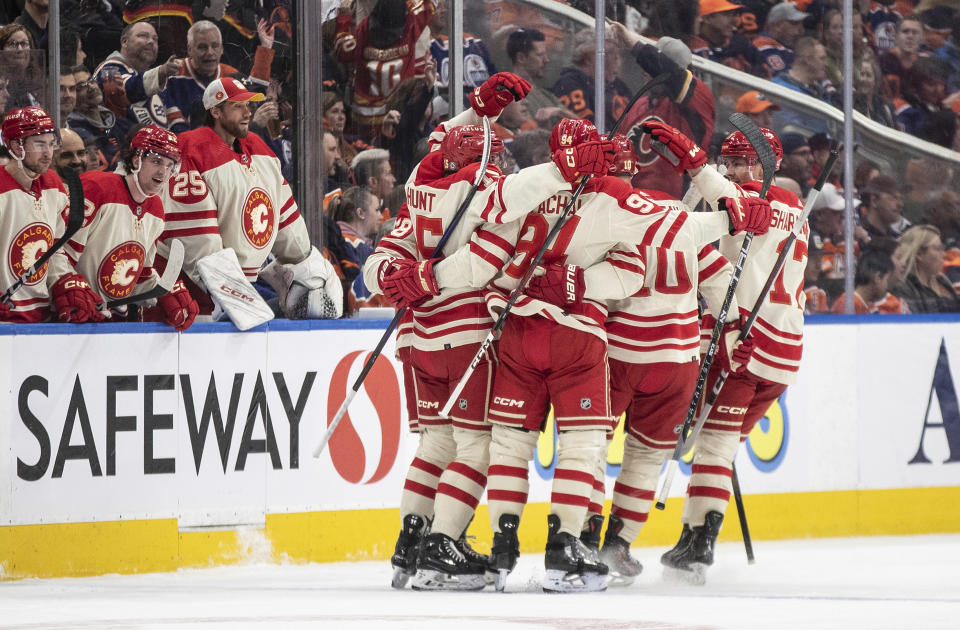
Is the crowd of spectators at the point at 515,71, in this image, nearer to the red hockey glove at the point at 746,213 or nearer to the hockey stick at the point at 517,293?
the hockey stick at the point at 517,293

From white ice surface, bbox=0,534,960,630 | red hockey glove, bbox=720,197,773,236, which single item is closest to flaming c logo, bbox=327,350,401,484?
white ice surface, bbox=0,534,960,630

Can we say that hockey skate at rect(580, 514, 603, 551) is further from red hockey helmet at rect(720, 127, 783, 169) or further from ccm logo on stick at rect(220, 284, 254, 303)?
ccm logo on stick at rect(220, 284, 254, 303)

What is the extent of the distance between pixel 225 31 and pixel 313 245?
0.88 meters

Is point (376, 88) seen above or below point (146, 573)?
above

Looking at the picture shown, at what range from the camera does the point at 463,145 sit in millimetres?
4395

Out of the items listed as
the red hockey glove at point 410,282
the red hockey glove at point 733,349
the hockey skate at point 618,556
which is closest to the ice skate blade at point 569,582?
the hockey skate at point 618,556

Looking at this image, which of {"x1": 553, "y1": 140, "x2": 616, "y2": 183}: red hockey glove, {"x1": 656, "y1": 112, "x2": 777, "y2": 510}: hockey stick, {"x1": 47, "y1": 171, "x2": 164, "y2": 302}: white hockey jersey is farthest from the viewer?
{"x1": 47, "y1": 171, "x2": 164, "y2": 302}: white hockey jersey

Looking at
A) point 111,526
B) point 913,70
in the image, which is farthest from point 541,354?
point 913,70

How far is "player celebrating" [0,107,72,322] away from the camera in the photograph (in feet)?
15.8

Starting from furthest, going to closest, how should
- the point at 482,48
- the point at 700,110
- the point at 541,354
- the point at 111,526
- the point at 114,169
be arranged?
the point at 700,110 < the point at 482,48 < the point at 114,169 < the point at 111,526 < the point at 541,354

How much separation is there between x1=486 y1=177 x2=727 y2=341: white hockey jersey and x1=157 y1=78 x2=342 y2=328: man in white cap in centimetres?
127

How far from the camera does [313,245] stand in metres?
5.82

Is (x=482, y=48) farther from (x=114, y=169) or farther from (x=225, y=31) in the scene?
(x=114, y=169)

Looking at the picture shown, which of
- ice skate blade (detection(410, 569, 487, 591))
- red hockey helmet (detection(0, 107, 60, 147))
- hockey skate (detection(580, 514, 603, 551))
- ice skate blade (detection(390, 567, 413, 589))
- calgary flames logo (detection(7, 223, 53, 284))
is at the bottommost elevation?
ice skate blade (detection(390, 567, 413, 589))
